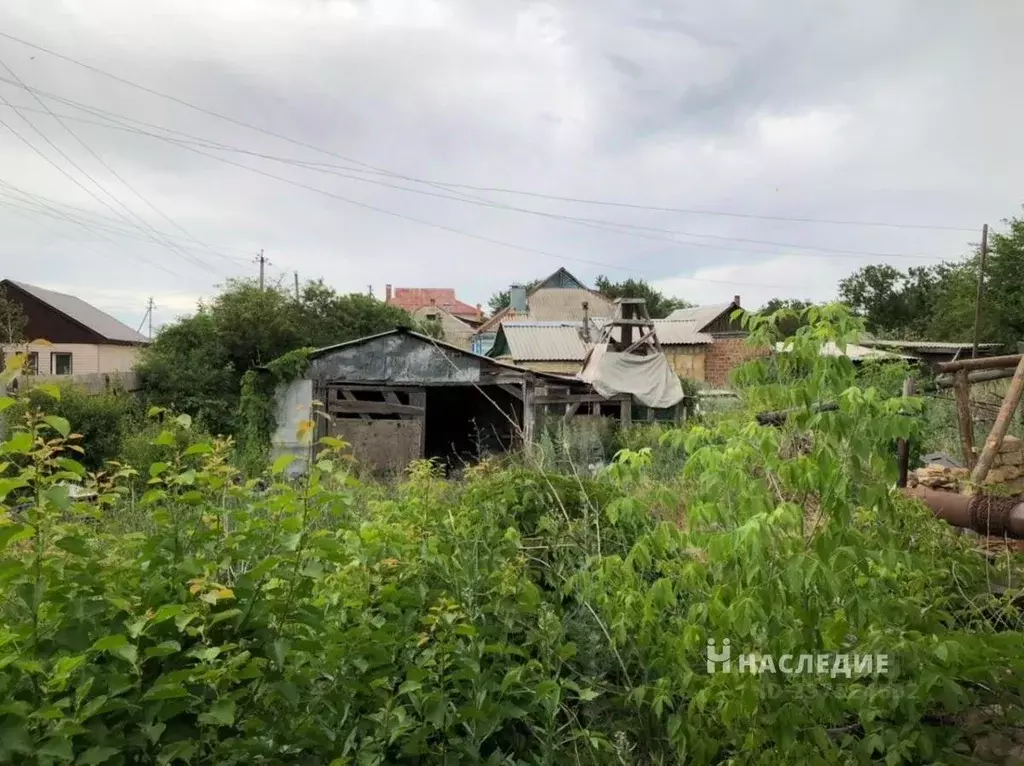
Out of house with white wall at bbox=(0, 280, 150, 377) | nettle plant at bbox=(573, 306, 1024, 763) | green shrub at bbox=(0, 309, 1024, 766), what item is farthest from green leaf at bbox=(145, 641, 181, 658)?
house with white wall at bbox=(0, 280, 150, 377)

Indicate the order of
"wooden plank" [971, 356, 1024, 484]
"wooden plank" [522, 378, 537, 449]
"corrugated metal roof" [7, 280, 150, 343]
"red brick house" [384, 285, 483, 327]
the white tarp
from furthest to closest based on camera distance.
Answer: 1. "red brick house" [384, 285, 483, 327]
2. "corrugated metal roof" [7, 280, 150, 343]
3. the white tarp
4. "wooden plank" [522, 378, 537, 449]
5. "wooden plank" [971, 356, 1024, 484]

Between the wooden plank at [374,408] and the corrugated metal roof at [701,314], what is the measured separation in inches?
689

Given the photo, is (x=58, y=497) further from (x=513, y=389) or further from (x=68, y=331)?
(x=68, y=331)

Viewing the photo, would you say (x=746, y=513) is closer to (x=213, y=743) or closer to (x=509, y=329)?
(x=213, y=743)

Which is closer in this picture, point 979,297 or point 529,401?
point 529,401

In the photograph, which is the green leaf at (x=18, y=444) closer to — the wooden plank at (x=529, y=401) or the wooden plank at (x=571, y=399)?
the wooden plank at (x=529, y=401)

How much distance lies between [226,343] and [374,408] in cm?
603

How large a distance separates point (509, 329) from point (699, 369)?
7.93 meters

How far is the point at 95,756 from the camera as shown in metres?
1.29

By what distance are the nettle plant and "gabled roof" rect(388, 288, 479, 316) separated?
48.9 meters

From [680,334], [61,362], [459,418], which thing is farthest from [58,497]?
[61,362]

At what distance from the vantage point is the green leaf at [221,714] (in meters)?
1.41

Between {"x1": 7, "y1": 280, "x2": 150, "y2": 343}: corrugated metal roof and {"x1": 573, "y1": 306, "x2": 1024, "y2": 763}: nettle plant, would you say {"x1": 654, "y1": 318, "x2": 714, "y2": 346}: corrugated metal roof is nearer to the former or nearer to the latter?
{"x1": 7, "y1": 280, "x2": 150, "y2": 343}: corrugated metal roof

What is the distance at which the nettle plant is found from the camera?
1.67 meters
